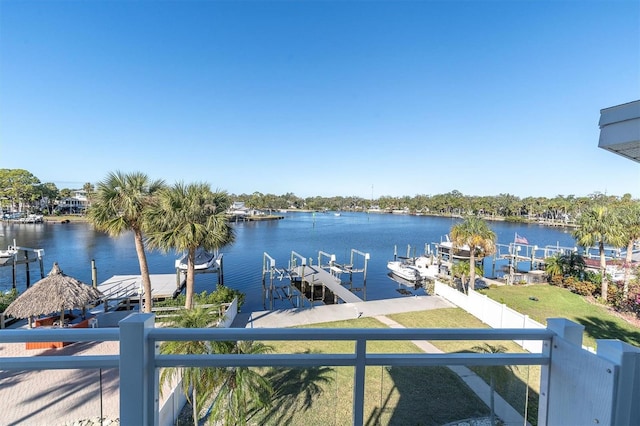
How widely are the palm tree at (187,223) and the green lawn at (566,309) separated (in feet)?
40.3

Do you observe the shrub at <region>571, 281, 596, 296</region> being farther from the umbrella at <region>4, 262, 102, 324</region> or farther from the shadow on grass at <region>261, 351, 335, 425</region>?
the umbrella at <region>4, 262, 102, 324</region>

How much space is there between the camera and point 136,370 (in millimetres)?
1242

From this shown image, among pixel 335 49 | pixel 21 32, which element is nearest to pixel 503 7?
pixel 335 49

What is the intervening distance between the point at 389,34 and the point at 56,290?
719 inches

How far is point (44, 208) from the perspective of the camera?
63.8 metres

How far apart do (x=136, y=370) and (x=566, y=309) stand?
16785 millimetres

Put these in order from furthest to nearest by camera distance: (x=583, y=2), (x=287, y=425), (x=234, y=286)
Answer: (x=234, y=286) < (x=583, y=2) < (x=287, y=425)

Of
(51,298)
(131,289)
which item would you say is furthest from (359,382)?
(131,289)

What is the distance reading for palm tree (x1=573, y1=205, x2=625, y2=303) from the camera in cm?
1530

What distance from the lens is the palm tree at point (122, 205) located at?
1033 cm

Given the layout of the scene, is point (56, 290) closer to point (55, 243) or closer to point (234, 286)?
point (234, 286)

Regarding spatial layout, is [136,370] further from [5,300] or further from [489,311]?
[5,300]

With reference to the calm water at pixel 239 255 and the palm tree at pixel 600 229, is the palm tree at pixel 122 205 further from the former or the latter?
the palm tree at pixel 600 229

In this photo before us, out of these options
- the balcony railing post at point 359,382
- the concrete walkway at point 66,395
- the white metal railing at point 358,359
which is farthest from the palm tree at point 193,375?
the balcony railing post at point 359,382
